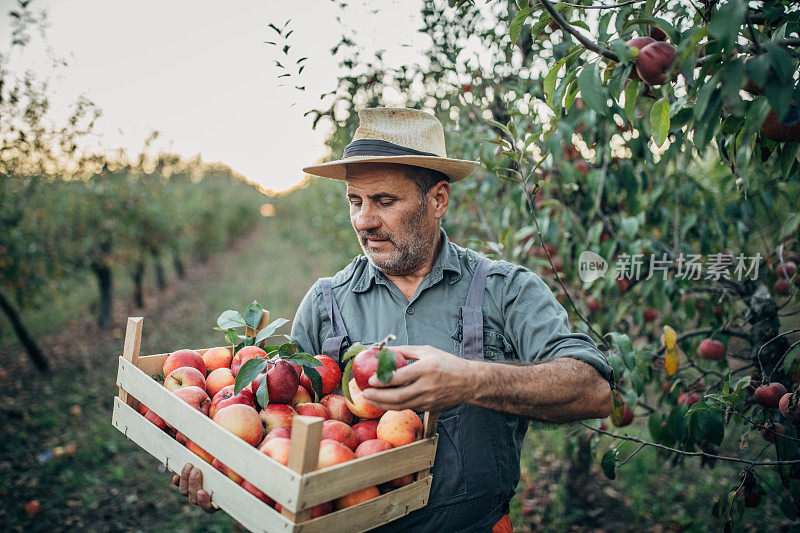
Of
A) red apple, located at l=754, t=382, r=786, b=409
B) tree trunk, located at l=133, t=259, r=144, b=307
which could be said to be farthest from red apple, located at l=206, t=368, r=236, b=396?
tree trunk, located at l=133, t=259, r=144, b=307

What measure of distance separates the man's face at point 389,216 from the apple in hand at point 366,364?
62 cm

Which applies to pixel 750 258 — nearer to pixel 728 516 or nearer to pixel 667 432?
pixel 667 432

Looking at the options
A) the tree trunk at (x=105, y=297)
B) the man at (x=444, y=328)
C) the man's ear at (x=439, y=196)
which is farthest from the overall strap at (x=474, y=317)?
the tree trunk at (x=105, y=297)

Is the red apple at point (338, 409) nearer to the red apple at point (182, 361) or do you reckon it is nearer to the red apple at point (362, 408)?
the red apple at point (362, 408)

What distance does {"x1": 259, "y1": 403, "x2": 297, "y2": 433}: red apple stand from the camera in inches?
56.1

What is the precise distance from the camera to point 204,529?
3672 mm

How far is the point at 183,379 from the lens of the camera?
158 cm

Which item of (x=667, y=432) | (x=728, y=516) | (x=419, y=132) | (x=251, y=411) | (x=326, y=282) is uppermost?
(x=419, y=132)

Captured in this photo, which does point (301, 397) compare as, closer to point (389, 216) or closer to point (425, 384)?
point (425, 384)

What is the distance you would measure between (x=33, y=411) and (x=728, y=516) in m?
6.63

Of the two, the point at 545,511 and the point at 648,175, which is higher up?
the point at 648,175

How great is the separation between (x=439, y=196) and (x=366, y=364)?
3.20 ft

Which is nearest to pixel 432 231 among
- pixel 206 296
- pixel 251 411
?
pixel 251 411

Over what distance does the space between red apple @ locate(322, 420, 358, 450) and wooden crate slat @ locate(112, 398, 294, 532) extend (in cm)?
25
